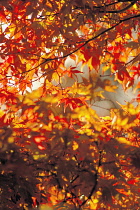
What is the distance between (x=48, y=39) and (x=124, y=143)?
3.30ft

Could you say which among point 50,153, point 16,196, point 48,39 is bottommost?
point 16,196

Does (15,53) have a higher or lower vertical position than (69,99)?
higher

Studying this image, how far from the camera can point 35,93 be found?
1454mm

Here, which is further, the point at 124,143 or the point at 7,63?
the point at 7,63

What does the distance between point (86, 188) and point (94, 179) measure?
0.09m

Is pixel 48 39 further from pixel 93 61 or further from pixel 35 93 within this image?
pixel 35 93

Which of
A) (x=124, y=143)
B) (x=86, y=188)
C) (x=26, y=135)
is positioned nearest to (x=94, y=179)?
(x=86, y=188)

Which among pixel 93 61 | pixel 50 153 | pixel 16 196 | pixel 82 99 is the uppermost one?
pixel 93 61

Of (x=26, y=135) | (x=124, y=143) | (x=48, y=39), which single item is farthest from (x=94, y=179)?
(x=48, y=39)

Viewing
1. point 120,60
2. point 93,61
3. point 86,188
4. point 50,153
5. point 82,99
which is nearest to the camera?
point 50,153

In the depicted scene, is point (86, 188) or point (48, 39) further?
point (48, 39)

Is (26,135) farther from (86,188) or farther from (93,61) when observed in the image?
(93,61)

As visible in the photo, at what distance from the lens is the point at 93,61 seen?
2104mm

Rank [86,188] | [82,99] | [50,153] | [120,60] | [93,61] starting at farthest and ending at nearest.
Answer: [120,60]
[93,61]
[82,99]
[86,188]
[50,153]
